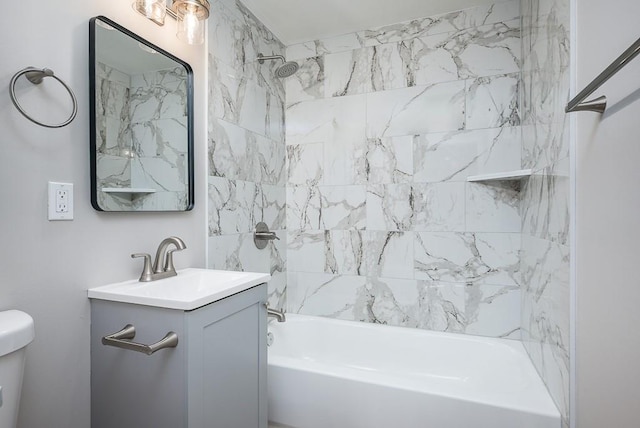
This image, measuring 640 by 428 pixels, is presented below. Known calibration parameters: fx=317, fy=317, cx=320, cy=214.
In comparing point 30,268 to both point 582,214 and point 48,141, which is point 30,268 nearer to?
point 48,141

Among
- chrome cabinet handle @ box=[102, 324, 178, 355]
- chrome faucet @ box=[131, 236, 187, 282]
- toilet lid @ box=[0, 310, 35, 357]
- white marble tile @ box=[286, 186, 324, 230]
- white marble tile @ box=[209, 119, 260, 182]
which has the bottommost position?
chrome cabinet handle @ box=[102, 324, 178, 355]

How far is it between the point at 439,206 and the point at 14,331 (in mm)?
2064

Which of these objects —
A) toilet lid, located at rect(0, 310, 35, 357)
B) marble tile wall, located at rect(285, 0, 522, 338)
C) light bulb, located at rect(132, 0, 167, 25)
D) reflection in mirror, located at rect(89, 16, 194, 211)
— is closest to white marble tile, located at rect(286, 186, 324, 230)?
marble tile wall, located at rect(285, 0, 522, 338)

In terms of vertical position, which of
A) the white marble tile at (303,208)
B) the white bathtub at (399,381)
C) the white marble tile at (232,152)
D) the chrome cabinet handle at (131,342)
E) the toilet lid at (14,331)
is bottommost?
the white bathtub at (399,381)

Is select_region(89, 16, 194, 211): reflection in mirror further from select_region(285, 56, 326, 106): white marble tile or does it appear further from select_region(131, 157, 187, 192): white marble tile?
select_region(285, 56, 326, 106): white marble tile

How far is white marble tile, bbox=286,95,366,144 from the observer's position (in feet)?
7.57

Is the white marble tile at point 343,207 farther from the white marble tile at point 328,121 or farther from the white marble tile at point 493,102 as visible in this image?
the white marble tile at point 493,102

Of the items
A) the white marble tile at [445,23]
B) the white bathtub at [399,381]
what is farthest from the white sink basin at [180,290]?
the white marble tile at [445,23]

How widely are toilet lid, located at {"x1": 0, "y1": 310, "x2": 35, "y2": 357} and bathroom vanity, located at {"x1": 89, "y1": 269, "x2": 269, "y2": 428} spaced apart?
21 centimetres

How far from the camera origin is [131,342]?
3.20 feet

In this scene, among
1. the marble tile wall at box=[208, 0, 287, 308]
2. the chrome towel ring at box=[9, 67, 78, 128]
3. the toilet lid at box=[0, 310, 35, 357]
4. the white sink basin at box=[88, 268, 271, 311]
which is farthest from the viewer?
the marble tile wall at box=[208, 0, 287, 308]

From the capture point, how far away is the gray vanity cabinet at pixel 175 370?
99 centimetres

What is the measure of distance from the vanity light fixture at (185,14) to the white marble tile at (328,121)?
1095mm

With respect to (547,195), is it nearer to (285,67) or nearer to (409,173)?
(409,173)
